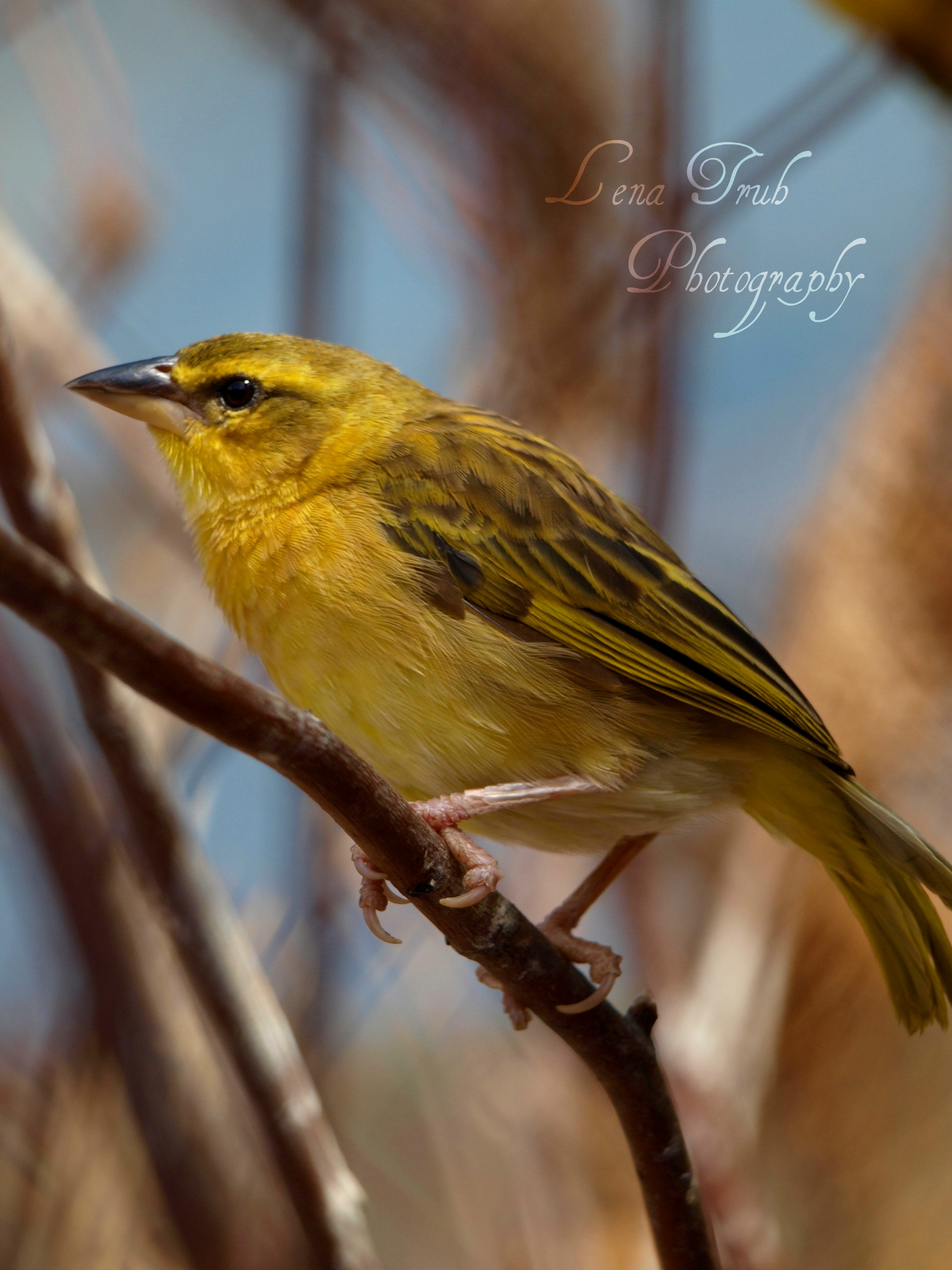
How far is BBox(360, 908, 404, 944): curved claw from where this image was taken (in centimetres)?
223

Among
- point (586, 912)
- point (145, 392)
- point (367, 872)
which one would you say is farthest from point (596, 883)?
point (145, 392)

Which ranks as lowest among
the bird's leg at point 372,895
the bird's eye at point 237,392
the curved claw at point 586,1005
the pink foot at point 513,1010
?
the pink foot at point 513,1010

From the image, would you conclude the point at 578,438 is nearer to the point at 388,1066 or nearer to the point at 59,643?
the point at 388,1066

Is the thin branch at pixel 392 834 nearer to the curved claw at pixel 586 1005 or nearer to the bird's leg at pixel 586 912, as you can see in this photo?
the curved claw at pixel 586 1005

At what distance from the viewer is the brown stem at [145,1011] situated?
7.46 ft

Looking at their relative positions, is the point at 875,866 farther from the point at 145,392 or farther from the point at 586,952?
the point at 145,392

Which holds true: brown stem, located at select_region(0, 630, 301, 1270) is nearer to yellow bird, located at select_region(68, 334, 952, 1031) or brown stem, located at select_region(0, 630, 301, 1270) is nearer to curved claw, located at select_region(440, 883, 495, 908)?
yellow bird, located at select_region(68, 334, 952, 1031)

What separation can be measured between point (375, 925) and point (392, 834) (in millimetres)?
676

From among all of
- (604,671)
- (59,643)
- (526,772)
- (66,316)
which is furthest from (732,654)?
(66,316)

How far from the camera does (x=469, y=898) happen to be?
1.87m

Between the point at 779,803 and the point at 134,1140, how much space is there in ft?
5.62

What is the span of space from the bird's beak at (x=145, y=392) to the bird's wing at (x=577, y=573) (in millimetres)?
568

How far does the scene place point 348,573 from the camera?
253cm

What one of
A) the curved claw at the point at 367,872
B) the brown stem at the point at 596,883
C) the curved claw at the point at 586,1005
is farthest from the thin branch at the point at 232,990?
the brown stem at the point at 596,883
